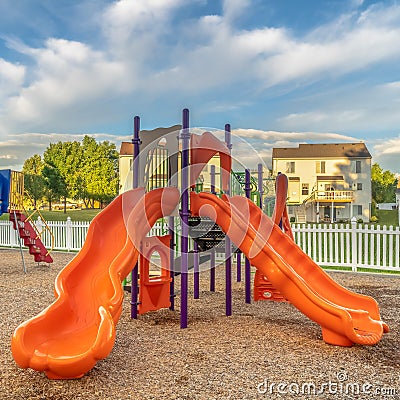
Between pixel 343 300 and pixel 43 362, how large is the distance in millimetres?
3856

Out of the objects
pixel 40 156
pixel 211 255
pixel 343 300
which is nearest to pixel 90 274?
pixel 343 300

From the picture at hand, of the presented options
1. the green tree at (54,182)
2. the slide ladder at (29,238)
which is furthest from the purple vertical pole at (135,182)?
the green tree at (54,182)

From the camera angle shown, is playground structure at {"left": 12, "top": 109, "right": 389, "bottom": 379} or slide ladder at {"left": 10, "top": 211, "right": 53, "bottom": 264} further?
slide ladder at {"left": 10, "top": 211, "right": 53, "bottom": 264}

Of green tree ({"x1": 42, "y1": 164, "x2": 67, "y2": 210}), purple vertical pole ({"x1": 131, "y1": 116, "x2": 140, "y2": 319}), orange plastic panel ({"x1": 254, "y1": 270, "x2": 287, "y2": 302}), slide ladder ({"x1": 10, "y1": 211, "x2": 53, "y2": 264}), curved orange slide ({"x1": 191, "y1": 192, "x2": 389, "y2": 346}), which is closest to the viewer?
curved orange slide ({"x1": 191, "y1": 192, "x2": 389, "y2": 346})

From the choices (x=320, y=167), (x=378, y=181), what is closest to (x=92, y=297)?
(x=320, y=167)

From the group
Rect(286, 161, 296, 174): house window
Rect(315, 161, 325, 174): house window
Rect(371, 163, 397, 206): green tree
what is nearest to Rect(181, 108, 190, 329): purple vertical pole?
Rect(286, 161, 296, 174): house window

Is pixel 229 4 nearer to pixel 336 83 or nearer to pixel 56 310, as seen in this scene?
pixel 336 83

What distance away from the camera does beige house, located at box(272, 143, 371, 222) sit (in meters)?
39.2

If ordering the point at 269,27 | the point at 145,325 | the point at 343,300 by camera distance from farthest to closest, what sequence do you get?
the point at 269,27
the point at 145,325
the point at 343,300

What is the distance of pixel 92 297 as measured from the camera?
4992mm

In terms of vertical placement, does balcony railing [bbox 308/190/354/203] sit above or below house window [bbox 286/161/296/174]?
below

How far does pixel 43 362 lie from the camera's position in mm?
4020

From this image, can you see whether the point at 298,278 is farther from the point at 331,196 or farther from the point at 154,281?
the point at 331,196

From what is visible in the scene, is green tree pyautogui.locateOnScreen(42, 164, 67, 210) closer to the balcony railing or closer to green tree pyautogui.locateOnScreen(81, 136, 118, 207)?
green tree pyautogui.locateOnScreen(81, 136, 118, 207)
